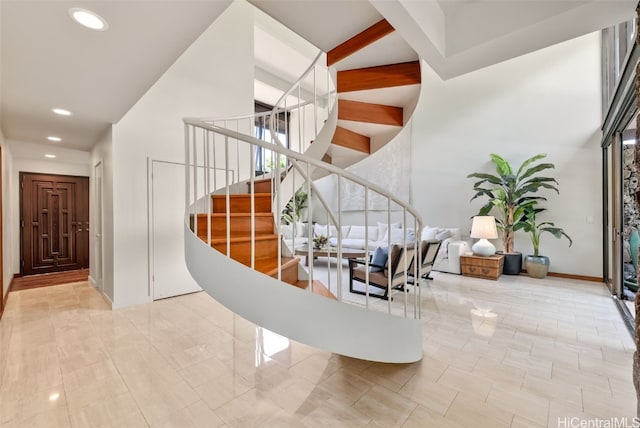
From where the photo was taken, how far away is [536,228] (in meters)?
4.99

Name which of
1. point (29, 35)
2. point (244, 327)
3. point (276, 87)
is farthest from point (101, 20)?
point (276, 87)

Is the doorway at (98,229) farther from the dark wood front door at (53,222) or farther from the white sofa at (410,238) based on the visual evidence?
the white sofa at (410,238)

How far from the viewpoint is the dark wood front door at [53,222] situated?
4.99 m

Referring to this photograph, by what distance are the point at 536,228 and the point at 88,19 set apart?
20.9 ft

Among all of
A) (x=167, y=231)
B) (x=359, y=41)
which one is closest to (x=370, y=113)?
(x=359, y=41)

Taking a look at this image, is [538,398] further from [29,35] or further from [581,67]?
[581,67]

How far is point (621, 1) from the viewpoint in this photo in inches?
52.7

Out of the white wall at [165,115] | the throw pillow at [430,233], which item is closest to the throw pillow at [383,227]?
the throw pillow at [430,233]

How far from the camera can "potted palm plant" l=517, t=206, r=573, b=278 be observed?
4.77 metres

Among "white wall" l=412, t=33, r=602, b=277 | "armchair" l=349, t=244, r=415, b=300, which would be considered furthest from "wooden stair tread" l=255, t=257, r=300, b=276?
"white wall" l=412, t=33, r=602, b=277

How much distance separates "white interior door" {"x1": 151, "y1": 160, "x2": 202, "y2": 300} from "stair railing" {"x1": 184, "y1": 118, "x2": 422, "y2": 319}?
0.23 m

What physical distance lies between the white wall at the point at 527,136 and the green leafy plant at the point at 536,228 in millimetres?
155

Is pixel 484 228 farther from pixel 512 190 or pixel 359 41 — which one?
pixel 359 41

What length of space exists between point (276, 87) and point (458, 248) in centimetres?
590
